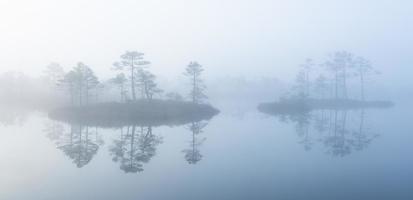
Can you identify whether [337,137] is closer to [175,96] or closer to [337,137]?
[337,137]

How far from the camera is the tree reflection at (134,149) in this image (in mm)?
28438

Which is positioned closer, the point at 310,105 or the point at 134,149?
the point at 134,149

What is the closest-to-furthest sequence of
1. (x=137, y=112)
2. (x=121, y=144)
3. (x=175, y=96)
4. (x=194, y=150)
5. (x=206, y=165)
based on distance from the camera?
(x=206, y=165) → (x=194, y=150) → (x=121, y=144) → (x=137, y=112) → (x=175, y=96)

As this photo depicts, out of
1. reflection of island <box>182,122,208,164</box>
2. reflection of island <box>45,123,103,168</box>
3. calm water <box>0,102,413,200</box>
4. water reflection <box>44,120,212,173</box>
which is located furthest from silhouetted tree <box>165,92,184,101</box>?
reflection of island <box>182,122,208,164</box>

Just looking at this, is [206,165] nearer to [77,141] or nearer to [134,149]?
[134,149]

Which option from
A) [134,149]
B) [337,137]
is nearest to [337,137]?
[337,137]

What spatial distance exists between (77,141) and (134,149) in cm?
808

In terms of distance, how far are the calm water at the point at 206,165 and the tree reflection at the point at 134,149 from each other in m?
0.07

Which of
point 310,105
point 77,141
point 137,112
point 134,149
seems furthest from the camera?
point 310,105

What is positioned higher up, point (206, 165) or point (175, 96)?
point (175, 96)

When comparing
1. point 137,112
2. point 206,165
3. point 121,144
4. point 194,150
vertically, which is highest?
point 137,112

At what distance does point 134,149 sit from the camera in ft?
114

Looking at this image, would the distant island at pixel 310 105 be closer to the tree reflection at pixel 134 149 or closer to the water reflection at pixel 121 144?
the water reflection at pixel 121 144

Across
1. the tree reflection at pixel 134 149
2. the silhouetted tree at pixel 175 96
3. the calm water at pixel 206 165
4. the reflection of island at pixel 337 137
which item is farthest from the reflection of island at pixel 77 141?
the silhouetted tree at pixel 175 96
